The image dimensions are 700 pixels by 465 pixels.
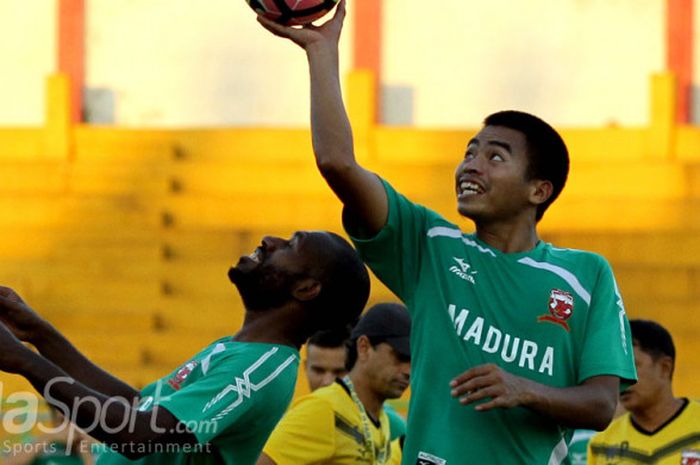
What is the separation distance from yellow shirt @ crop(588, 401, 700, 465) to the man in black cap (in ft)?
3.24

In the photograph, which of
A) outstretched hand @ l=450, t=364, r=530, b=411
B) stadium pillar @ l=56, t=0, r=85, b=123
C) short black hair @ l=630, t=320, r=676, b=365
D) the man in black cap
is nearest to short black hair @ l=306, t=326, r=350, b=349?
the man in black cap

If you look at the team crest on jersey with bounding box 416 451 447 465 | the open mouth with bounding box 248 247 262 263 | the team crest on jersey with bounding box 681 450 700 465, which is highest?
the open mouth with bounding box 248 247 262 263

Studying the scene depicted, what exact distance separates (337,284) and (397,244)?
0.44 metres

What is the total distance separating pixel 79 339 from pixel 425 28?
17.5 ft

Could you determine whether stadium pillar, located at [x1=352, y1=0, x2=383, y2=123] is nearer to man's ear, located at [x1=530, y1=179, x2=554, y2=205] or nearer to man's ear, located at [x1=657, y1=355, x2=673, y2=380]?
man's ear, located at [x1=657, y1=355, x2=673, y2=380]

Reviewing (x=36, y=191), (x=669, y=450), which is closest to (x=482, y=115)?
(x=36, y=191)

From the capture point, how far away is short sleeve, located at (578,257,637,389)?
13.7 ft

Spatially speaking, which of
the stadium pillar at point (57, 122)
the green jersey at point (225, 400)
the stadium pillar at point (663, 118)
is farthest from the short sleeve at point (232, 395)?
the stadium pillar at point (57, 122)

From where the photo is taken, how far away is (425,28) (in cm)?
1783

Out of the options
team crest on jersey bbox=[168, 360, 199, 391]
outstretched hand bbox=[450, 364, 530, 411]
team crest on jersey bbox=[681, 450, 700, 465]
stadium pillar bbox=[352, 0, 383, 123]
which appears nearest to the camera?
outstretched hand bbox=[450, 364, 530, 411]

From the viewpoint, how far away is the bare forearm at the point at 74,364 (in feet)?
14.9

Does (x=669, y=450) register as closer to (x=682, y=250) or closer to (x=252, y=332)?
(x=252, y=332)

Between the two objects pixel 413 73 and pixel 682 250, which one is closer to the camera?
pixel 682 250

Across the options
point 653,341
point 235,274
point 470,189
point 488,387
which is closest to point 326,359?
point 653,341
